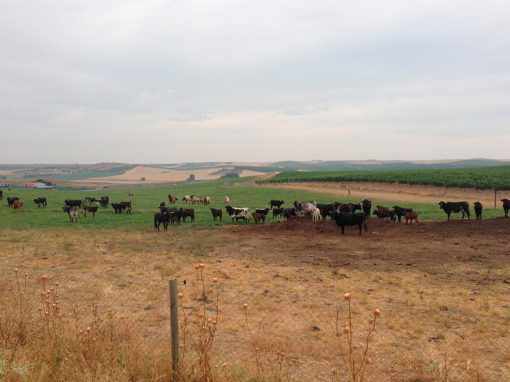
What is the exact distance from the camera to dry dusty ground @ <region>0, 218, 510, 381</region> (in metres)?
7.83

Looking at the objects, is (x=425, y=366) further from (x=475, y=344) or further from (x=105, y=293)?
(x=105, y=293)

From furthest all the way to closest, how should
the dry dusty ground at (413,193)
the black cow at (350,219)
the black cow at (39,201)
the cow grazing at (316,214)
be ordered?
the dry dusty ground at (413,193)
the black cow at (39,201)
the cow grazing at (316,214)
the black cow at (350,219)

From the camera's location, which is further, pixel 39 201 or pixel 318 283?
pixel 39 201

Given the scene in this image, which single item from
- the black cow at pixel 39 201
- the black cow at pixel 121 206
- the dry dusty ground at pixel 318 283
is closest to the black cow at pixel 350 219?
the dry dusty ground at pixel 318 283

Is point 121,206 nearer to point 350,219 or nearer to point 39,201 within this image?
point 39,201

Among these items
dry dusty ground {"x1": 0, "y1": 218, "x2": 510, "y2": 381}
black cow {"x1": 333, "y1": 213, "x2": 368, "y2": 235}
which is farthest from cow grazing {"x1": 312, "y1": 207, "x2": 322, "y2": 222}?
black cow {"x1": 333, "y1": 213, "x2": 368, "y2": 235}

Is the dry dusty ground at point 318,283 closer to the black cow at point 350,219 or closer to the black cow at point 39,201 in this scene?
the black cow at point 350,219

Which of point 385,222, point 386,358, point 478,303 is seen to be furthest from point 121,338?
point 385,222

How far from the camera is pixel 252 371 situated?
242 inches

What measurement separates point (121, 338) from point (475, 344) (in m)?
7.57

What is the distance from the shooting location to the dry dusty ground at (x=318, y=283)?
7.83 meters

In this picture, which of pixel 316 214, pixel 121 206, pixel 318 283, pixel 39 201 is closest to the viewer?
pixel 318 283

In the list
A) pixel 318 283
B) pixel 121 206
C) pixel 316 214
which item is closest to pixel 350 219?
pixel 316 214

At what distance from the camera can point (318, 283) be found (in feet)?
42.8
